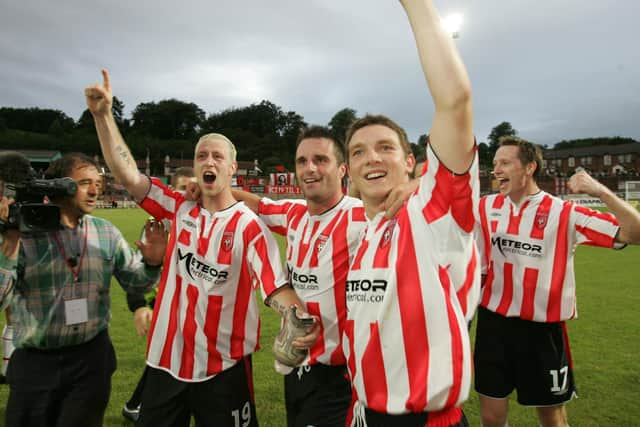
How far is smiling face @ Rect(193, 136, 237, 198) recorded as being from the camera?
9.64 feet

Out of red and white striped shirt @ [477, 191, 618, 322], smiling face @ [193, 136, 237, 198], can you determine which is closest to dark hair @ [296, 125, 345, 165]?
smiling face @ [193, 136, 237, 198]

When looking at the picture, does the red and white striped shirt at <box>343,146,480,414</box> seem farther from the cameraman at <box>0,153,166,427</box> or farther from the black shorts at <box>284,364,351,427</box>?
the cameraman at <box>0,153,166,427</box>

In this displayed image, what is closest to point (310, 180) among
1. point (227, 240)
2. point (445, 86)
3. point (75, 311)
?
point (227, 240)

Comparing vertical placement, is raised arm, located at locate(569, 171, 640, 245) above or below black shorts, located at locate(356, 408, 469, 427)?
above

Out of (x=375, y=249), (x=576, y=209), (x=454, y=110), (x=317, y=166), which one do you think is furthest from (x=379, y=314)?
(x=576, y=209)

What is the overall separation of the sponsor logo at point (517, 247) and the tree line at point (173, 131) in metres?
85.0

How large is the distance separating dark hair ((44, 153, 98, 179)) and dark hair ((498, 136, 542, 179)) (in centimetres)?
351

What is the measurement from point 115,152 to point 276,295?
1484 mm

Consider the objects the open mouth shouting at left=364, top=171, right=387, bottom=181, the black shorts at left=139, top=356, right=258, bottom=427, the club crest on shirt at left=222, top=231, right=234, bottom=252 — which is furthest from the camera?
the club crest on shirt at left=222, top=231, right=234, bottom=252

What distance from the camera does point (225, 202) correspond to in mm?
3027

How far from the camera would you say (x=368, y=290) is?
172 cm

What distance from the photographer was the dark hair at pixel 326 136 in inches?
117

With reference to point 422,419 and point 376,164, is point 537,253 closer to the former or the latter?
point 376,164

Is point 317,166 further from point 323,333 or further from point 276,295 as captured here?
point 323,333
